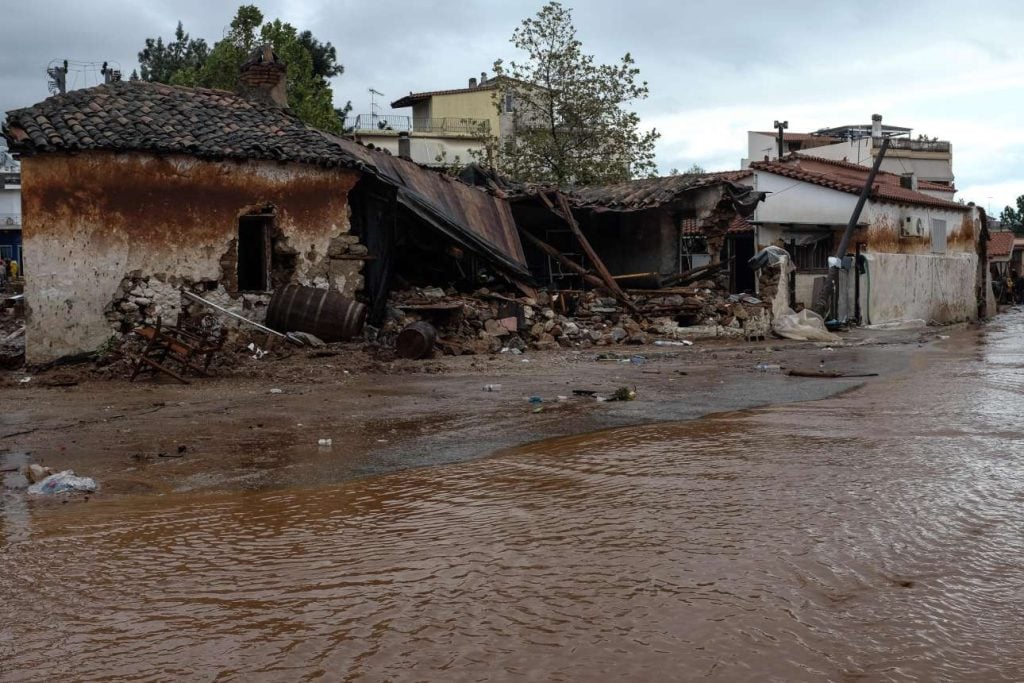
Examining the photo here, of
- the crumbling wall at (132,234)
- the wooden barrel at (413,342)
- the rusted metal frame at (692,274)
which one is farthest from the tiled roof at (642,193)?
the crumbling wall at (132,234)

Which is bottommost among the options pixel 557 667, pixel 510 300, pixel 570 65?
pixel 557 667

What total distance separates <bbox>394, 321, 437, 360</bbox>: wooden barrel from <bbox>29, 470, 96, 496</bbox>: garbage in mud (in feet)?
25.9

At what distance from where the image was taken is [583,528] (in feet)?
14.7

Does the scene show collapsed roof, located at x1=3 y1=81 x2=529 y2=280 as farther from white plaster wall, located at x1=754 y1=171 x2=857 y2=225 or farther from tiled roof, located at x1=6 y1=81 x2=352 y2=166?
white plaster wall, located at x1=754 y1=171 x2=857 y2=225

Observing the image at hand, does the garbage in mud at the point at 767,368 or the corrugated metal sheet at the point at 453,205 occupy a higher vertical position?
the corrugated metal sheet at the point at 453,205

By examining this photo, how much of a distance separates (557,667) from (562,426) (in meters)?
4.60

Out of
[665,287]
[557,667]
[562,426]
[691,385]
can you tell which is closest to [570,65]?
[665,287]

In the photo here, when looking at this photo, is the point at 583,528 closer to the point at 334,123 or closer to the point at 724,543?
the point at 724,543

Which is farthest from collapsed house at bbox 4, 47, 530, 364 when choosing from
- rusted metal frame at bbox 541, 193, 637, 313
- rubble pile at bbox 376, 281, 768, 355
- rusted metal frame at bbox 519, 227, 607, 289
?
rusted metal frame at bbox 541, 193, 637, 313

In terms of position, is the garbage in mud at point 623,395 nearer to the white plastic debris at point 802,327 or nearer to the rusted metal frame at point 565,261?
the rusted metal frame at point 565,261

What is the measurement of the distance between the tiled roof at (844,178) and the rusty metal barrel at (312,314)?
1722 centimetres

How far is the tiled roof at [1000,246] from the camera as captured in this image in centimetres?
4533

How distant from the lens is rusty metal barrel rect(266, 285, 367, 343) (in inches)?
517

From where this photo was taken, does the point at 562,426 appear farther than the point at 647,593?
Yes
